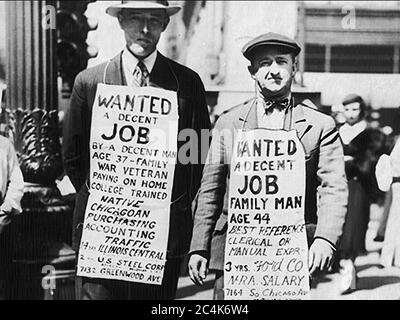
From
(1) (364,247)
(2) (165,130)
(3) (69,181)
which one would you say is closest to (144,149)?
(2) (165,130)

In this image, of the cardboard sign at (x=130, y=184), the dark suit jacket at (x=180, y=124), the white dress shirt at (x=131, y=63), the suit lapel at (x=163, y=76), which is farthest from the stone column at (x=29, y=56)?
the suit lapel at (x=163, y=76)

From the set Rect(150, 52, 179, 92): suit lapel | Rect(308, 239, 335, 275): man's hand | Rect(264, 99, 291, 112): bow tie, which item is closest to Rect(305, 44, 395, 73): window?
Rect(264, 99, 291, 112): bow tie

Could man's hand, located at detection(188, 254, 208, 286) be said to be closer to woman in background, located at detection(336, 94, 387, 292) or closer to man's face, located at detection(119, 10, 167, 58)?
woman in background, located at detection(336, 94, 387, 292)

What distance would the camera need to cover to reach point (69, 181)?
5152mm

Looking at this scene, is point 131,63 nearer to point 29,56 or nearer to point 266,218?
point 29,56

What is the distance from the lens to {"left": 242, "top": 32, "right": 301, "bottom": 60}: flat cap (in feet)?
16.5

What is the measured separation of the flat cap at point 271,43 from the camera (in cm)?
502

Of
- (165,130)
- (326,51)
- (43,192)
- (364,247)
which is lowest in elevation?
(364,247)

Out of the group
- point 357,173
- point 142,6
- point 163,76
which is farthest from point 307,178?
point 142,6

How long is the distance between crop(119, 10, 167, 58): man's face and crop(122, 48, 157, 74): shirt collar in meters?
0.02

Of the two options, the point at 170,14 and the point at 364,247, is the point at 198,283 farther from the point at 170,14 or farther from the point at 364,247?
the point at 170,14

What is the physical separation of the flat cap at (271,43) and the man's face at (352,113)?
0.46 m
